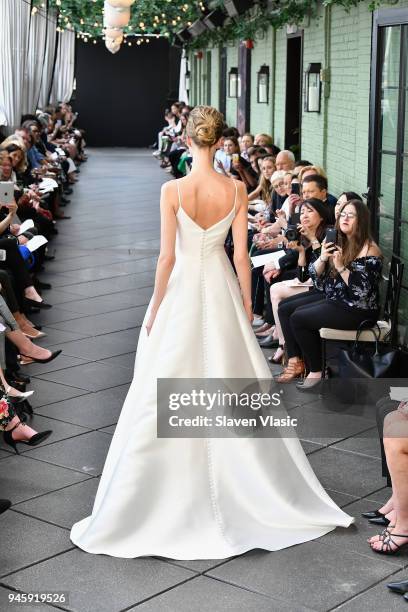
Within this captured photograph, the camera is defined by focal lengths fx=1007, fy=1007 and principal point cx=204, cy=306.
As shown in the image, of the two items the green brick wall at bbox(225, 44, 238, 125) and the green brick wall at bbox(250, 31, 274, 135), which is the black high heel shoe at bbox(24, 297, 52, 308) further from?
the green brick wall at bbox(225, 44, 238, 125)

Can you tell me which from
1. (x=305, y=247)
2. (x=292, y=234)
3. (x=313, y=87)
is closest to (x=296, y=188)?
(x=305, y=247)

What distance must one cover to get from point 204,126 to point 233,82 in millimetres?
13840

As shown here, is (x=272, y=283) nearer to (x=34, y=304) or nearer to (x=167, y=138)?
(x=34, y=304)

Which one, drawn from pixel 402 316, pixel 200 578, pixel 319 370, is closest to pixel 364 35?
pixel 402 316

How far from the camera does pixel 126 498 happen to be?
4.05m

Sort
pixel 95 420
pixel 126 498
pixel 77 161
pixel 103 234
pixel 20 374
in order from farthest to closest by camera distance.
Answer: pixel 77 161
pixel 103 234
pixel 20 374
pixel 95 420
pixel 126 498

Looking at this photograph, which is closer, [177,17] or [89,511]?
[89,511]

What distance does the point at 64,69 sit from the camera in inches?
1034

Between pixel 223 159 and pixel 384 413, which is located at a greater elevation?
pixel 223 159

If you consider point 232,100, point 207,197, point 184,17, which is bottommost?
point 207,197

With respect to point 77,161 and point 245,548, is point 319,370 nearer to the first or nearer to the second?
point 245,548

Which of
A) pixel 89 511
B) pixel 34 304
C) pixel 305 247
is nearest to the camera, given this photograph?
pixel 89 511

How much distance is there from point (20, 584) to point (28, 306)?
15.1 ft

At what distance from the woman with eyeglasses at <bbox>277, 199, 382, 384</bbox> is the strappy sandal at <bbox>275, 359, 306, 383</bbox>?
0.52ft
